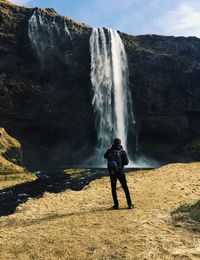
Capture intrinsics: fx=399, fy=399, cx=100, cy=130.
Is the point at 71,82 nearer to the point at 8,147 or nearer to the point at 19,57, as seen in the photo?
the point at 19,57

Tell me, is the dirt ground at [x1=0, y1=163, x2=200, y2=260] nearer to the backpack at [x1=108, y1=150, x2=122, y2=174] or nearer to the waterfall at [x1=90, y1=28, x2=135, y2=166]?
the backpack at [x1=108, y1=150, x2=122, y2=174]

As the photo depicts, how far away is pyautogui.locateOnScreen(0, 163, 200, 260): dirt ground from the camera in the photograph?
41.2 ft

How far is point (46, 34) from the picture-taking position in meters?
64.7

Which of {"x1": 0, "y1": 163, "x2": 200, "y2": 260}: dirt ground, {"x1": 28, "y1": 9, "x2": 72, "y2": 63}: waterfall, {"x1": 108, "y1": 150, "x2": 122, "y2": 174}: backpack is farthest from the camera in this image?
{"x1": 28, "y1": 9, "x2": 72, "y2": 63}: waterfall

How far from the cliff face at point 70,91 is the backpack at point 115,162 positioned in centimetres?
4769

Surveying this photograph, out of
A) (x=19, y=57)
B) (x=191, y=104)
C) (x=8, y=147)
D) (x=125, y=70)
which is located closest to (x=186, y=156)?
(x=191, y=104)

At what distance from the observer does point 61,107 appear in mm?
66875

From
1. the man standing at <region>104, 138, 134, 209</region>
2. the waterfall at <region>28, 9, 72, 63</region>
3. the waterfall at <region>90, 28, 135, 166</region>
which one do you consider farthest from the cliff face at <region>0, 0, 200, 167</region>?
the man standing at <region>104, 138, 134, 209</region>

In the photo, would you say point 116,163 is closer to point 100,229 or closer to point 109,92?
point 100,229

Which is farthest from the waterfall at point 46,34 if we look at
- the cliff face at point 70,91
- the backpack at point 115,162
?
the backpack at point 115,162

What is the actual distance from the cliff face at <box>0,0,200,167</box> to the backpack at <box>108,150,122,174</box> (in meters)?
47.7

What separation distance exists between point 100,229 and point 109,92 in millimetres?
55301

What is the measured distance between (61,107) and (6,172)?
30.6 metres

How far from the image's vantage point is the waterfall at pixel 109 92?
67875 mm
